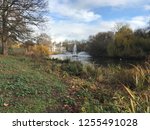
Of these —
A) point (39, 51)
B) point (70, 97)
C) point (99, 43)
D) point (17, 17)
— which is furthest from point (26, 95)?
point (99, 43)

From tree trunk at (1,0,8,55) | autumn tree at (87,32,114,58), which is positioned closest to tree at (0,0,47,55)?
tree trunk at (1,0,8,55)

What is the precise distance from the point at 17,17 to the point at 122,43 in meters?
43.0

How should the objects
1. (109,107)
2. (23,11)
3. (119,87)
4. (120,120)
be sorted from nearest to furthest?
(120,120)
(109,107)
(119,87)
(23,11)

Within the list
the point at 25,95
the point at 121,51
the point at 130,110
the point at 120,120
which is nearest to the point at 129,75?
the point at 25,95

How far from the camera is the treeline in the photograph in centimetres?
6561

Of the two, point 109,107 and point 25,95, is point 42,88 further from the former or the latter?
point 109,107

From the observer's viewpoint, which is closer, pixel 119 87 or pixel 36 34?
pixel 119 87

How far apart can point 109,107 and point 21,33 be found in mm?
22834

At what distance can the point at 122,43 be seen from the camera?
6962 centimetres

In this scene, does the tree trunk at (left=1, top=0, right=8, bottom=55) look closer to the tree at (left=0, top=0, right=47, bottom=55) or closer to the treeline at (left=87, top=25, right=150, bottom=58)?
the tree at (left=0, top=0, right=47, bottom=55)

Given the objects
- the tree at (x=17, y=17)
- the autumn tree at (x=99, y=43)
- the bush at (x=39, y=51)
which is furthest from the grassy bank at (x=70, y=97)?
the autumn tree at (x=99, y=43)

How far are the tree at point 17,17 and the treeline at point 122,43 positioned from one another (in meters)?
36.1

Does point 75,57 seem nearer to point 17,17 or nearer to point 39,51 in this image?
point 39,51

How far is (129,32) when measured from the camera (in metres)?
70.4
